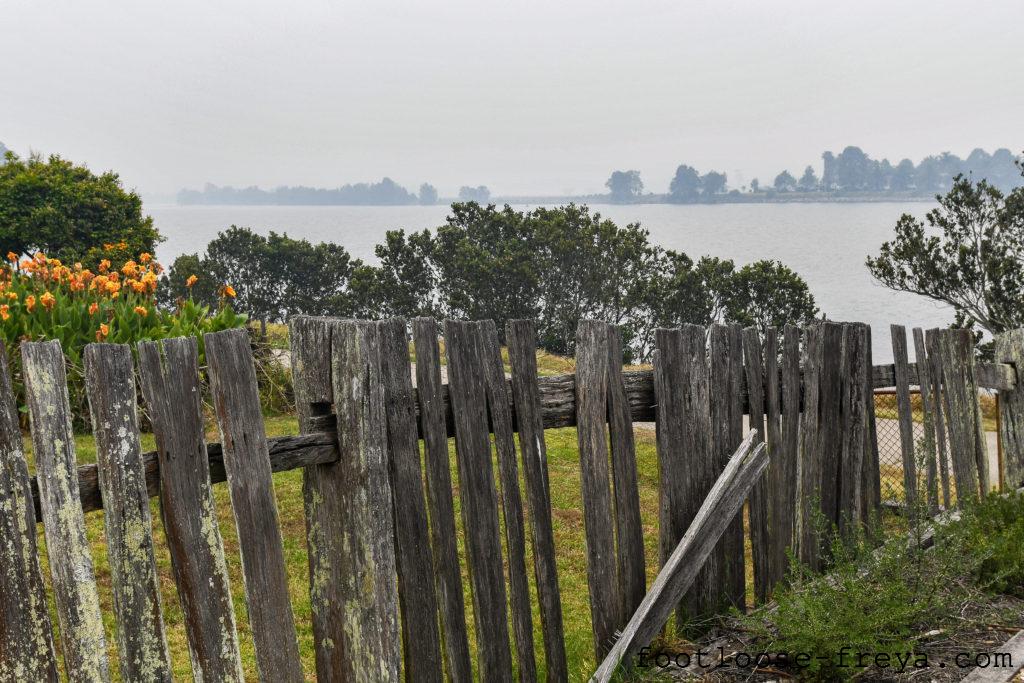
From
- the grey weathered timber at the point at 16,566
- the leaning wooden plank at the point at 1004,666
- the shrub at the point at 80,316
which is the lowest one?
the leaning wooden plank at the point at 1004,666

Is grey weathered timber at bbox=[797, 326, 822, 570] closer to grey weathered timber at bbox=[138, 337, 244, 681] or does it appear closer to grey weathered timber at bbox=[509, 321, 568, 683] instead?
grey weathered timber at bbox=[509, 321, 568, 683]

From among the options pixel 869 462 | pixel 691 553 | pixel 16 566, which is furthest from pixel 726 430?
pixel 16 566

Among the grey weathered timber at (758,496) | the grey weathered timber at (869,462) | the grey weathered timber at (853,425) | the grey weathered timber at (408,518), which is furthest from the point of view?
the grey weathered timber at (869,462)

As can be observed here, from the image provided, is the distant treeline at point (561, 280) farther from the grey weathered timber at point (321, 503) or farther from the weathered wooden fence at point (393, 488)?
the grey weathered timber at point (321, 503)

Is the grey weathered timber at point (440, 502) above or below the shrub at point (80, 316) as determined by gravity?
below

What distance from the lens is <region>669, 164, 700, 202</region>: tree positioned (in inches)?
5118

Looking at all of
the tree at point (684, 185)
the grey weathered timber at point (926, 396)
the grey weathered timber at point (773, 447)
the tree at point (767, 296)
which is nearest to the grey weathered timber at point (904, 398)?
the grey weathered timber at point (926, 396)

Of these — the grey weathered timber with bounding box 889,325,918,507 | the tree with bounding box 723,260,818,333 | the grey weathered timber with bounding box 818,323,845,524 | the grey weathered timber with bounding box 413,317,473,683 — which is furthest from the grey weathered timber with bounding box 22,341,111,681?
the tree with bounding box 723,260,818,333

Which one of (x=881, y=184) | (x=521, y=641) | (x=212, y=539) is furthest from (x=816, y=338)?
(x=881, y=184)

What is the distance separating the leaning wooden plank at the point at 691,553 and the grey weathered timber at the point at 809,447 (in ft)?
2.32

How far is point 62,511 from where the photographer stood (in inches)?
92.6

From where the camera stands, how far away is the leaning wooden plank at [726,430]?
13.9ft

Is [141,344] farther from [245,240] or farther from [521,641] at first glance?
[245,240]

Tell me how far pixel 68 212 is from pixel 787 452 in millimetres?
23035
